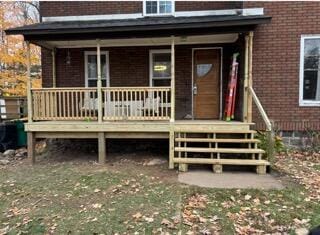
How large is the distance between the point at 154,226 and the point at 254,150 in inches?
135

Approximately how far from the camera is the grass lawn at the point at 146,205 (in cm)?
465

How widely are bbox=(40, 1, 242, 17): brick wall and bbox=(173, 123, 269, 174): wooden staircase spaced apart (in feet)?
14.7

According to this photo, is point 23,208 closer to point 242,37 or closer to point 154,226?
point 154,226

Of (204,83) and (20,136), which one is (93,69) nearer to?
(20,136)

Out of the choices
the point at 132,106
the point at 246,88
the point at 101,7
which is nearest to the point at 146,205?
the point at 132,106

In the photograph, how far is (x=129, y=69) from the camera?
35.4 feet

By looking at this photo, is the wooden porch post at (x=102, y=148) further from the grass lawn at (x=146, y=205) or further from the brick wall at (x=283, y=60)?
the brick wall at (x=283, y=60)

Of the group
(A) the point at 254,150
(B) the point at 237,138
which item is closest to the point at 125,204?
(A) the point at 254,150

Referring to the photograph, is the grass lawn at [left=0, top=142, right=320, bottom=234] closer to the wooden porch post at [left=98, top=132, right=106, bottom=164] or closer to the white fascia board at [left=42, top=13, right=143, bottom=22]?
the wooden porch post at [left=98, top=132, right=106, bottom=164]

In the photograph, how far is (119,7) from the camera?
10.8 m

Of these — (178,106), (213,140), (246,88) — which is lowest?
(213,140)

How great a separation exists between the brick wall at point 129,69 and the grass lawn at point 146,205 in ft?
13.5

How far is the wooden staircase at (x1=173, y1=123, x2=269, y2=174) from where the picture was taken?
7058 millimetres

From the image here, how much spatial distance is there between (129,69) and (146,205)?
636cm
